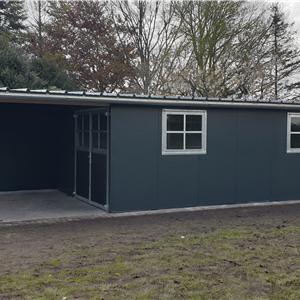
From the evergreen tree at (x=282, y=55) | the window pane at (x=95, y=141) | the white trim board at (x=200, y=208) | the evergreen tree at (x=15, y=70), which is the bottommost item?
the white trim board at (x=200, y=208)

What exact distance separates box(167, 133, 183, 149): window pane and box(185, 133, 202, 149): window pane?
136 millimetres

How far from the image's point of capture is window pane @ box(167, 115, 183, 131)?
835 cm

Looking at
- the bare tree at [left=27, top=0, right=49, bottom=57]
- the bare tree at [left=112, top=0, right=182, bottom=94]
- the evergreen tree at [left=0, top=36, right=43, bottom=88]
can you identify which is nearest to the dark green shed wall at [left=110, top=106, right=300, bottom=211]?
the evergreen tree at [left=0, top=36, right=43, bottom=88]

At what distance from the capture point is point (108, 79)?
21.0 meters

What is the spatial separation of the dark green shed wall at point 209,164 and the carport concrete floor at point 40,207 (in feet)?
2.58

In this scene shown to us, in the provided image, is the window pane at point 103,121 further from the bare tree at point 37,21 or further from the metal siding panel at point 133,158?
the bare tree at point 37,21

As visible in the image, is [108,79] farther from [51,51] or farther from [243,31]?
[243,31]

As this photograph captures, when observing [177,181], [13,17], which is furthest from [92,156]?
[13,17]

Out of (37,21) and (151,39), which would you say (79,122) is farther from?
(37,21)

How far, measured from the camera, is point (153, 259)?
4.96 meters

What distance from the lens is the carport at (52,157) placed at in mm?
8523

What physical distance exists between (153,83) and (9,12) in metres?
9.13

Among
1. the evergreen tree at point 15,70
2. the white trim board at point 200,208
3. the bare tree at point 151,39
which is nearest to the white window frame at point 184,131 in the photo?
the white trim board at point 200,208

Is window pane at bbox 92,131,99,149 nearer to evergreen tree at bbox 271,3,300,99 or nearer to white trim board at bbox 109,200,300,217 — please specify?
white trim board at bbox 109,200,300,217
